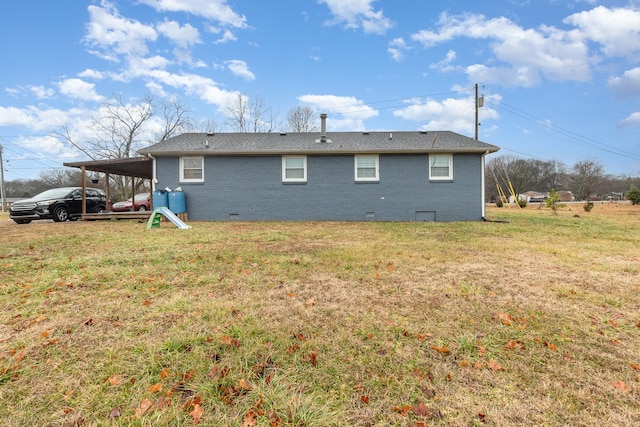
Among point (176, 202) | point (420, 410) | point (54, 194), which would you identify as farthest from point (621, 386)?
point (54, 194)

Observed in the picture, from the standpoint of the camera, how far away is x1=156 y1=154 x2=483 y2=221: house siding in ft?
37.8

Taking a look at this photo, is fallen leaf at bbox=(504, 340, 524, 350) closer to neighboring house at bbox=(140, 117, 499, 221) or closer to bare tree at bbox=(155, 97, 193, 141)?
neighboring house at bbox=(140, 117, 499, 221)

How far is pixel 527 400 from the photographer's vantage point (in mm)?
1641

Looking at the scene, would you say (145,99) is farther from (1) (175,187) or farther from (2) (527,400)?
(2) (527,400)

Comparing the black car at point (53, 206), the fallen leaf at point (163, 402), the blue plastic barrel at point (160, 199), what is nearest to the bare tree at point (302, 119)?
the black car at point (53, 206)

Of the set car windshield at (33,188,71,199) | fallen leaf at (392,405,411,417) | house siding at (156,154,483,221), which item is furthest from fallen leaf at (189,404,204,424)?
car windshield at (33,188,71,199)

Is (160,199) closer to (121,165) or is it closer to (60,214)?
(121,165)

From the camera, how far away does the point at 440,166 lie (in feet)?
37.9

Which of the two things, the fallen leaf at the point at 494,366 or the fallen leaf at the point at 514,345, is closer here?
Answer: the fallen leaf at the point at 494,366

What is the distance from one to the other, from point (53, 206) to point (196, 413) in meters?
14.5

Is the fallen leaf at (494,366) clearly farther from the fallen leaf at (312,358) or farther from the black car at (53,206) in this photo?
the black car at (53,206)

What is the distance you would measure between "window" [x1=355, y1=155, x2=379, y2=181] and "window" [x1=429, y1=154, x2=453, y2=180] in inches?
87.2

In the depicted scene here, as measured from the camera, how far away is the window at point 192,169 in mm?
11523

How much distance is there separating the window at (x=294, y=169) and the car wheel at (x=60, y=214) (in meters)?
9.41
